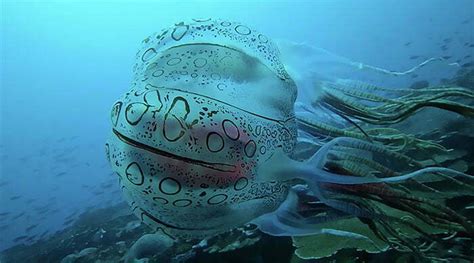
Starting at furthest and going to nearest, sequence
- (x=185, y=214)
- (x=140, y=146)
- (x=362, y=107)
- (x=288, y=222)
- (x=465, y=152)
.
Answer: (x=465, y=152) < (x=362, y=107) < (x=288, y=222) < (x=185, y=214) < (x=140, y=146)

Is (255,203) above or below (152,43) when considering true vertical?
below

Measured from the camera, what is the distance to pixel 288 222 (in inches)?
78.5

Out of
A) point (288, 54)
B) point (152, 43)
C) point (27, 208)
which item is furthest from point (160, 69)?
point (27, 208)

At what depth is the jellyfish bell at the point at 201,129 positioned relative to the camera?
55.1 inches

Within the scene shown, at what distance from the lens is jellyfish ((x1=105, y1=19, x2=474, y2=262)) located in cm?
142

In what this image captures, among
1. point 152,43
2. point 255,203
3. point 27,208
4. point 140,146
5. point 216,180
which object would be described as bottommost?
point 27,208

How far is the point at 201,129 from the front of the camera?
142 cm

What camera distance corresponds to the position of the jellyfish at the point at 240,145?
1.42 m

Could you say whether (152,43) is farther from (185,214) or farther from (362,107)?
(362,107)

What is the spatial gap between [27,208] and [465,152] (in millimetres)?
13654

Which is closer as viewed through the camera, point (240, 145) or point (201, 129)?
point (201, 129)

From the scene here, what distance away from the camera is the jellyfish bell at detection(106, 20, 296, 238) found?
1.40 m

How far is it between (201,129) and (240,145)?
190mm

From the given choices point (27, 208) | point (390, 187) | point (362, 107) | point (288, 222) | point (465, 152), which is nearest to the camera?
point (390, 187)
